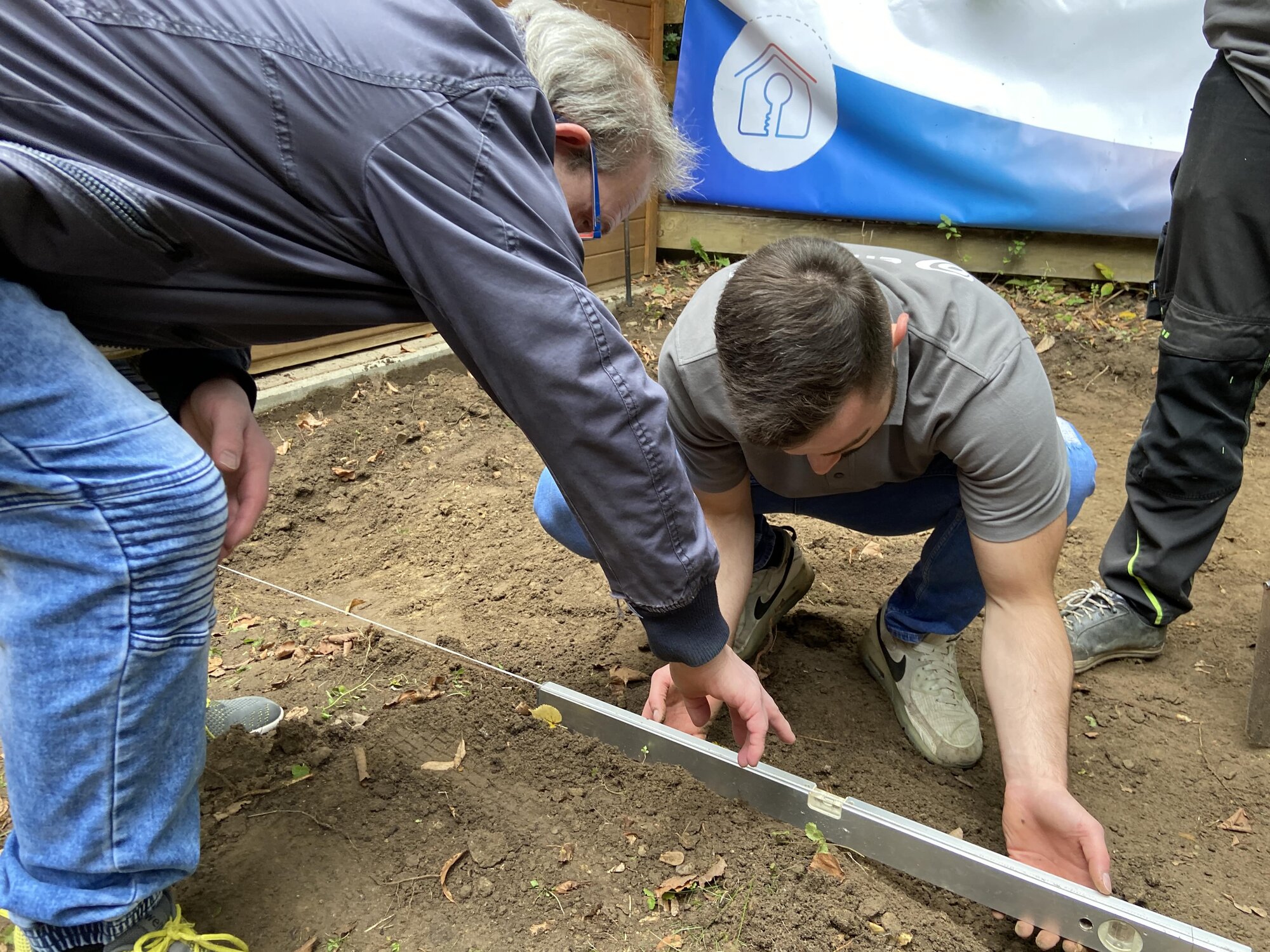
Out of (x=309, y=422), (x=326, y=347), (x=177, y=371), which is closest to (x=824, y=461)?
(x=177, y=371)

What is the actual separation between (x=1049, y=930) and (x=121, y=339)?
1.73 meters

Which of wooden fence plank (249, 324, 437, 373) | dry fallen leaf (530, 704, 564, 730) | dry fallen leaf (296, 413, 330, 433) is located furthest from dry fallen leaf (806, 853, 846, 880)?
dry fallen leaf (296, 413, 330, 433)

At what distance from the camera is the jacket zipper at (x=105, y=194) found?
0.94 metres

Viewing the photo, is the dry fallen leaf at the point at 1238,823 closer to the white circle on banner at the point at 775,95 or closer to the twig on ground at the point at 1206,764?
the twig on ground at the point at 1206,764

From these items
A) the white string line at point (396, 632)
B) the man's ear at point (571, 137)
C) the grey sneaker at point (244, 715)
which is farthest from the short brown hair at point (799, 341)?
the grey sneaker at point (244, 715)

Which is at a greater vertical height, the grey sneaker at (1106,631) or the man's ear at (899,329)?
the man's ear at (899,329)

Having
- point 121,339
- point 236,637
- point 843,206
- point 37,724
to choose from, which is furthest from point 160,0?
point 843,206

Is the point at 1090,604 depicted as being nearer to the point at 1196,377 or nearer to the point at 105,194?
the point at 1196,377

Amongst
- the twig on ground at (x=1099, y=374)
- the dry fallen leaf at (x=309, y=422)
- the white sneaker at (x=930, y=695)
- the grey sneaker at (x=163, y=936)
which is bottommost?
the twig on ground at (x=1099, y=374)

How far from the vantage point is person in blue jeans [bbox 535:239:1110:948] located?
1.46 metres

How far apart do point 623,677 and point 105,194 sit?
163cm

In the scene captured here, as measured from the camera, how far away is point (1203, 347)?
2.12 m

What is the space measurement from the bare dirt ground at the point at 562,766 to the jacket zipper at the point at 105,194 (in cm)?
111

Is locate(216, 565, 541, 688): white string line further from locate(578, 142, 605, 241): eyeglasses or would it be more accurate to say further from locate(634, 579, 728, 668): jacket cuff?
locate(578, 142, 605, 241): eyeglasses
